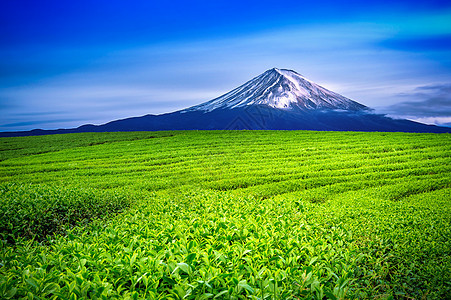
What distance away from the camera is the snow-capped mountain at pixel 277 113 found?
15875 cm

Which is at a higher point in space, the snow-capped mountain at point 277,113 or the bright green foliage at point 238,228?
the snow-capped mountain at point 277,113

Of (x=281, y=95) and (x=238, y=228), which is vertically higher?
(x=281, y=95)

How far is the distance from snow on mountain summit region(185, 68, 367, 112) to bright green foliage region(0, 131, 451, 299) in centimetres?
14785

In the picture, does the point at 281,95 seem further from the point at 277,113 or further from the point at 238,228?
the point at 238,228

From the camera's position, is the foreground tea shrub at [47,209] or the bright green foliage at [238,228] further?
the foreground tea shrub at [47,209]

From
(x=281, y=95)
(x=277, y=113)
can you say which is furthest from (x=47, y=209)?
(x=281, y=95)

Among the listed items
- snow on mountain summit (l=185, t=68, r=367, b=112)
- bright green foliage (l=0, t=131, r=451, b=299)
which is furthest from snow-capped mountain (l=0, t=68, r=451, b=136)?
bright green foliage (l=0, t=131, r=451, b=299)

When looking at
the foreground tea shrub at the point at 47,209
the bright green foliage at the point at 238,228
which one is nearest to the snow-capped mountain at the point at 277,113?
the bright green foliage at the point at 238,228

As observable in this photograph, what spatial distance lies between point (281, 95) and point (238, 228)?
17795cm

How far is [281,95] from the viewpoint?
581ft

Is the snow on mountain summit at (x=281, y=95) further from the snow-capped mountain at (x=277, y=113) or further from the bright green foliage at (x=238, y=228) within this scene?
the bright green foliage at (x=238, y=228)

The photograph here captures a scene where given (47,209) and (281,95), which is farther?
(281,95)

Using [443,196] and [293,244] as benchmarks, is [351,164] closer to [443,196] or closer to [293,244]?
[443,196]

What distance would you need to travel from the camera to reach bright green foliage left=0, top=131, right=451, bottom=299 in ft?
11.5
